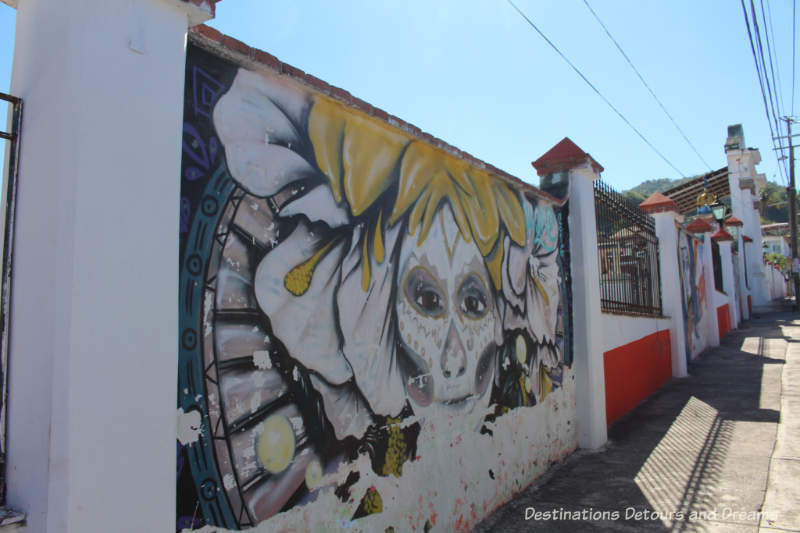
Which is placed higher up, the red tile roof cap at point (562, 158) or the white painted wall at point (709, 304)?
the red tile roof cap at point (562, 158)

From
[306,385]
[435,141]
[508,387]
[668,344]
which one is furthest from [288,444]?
[668,344]

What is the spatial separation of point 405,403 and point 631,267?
673 centimetres

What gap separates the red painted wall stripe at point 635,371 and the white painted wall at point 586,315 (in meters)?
0.65

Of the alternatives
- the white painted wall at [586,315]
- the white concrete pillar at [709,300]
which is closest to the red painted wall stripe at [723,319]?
the white concrete pillar at [709,300]

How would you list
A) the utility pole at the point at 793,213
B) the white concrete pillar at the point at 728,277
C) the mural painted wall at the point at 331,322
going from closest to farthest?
the mural painted wall at the point at 331,322
the white concrete pillar at the point at 728,277
the utility pole at the point at 793,213

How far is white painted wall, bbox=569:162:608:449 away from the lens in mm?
5898

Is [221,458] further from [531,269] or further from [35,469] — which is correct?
[531,269]

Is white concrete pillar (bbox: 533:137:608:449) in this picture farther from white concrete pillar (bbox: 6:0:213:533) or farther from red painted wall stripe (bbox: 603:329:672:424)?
white concrete pillar (bbox: 6:0:213:533)

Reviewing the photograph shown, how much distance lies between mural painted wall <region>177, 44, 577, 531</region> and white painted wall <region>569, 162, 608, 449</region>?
5.14 ft

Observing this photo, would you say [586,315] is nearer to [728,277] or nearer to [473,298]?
[473,298]

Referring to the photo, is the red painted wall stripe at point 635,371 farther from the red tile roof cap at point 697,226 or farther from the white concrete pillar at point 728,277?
the white concrete pillar at point 728,277

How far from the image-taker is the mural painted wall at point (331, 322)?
2.14 m

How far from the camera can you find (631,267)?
8766mm

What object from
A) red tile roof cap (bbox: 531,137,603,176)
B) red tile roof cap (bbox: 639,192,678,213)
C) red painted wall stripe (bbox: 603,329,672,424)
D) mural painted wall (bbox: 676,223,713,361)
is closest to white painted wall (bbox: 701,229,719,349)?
mural painted wall (bbox: 676,223,713,361)
